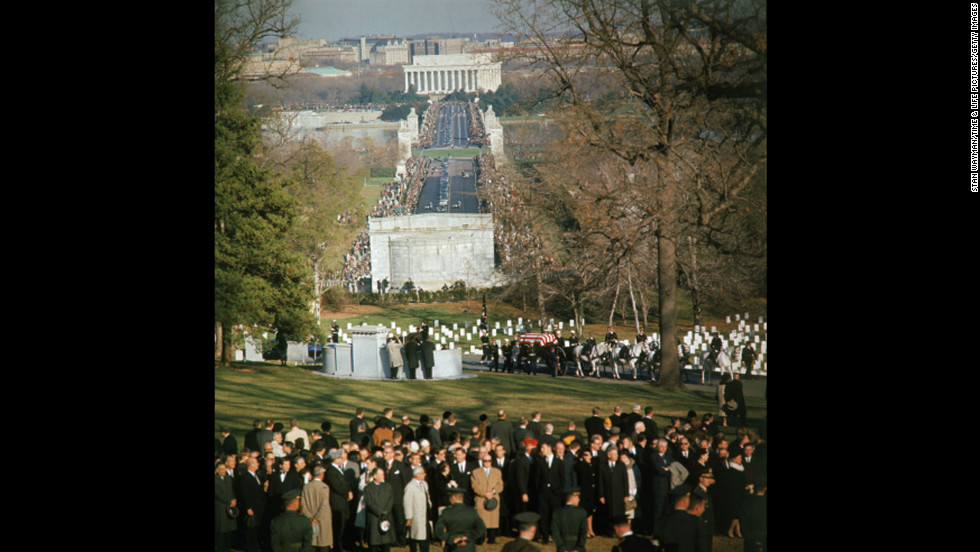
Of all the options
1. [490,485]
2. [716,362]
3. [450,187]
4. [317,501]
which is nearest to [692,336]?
[716,362]

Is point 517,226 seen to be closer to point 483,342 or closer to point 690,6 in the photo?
point 483,342

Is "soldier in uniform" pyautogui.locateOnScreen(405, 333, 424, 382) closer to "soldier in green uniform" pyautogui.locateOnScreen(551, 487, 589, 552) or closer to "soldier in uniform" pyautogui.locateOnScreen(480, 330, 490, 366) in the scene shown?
"soldier in uniform" pyautogui.locateOnScreen(480, 330, 490, 366)

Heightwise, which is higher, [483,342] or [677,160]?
[677,160]

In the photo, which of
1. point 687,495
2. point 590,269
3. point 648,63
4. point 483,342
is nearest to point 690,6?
point 648,63

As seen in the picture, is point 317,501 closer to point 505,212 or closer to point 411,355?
point 411,355

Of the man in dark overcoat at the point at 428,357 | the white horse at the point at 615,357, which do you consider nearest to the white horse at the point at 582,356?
the white horse at the point at 615,357
